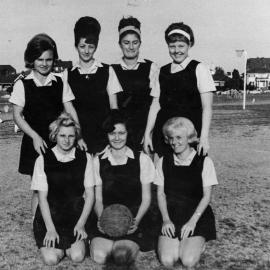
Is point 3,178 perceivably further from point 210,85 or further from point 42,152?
point 210,85

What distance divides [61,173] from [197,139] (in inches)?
51.5

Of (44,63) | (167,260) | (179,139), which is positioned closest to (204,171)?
(179,139)

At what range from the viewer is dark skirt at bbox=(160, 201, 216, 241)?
11.8ft

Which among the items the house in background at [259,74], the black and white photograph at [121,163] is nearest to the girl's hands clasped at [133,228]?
the black and white photograph at [121,163]

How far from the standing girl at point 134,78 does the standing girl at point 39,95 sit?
1.73 ft

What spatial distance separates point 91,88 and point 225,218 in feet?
7.02

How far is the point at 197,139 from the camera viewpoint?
3.82m

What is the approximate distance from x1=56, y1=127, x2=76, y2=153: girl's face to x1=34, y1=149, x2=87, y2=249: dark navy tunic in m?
0.15

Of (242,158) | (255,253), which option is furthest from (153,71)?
(242,158)

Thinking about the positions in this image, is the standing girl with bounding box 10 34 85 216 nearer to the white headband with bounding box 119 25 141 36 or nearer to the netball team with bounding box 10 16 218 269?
the netball team with bounding box 10 16 218 269

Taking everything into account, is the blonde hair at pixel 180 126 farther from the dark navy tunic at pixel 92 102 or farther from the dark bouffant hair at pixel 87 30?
the dark bouffant hair at pixel 87 30

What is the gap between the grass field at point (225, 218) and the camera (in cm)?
340

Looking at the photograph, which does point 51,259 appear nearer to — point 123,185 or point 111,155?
point 123,185

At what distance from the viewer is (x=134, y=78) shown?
4070 millimetres
